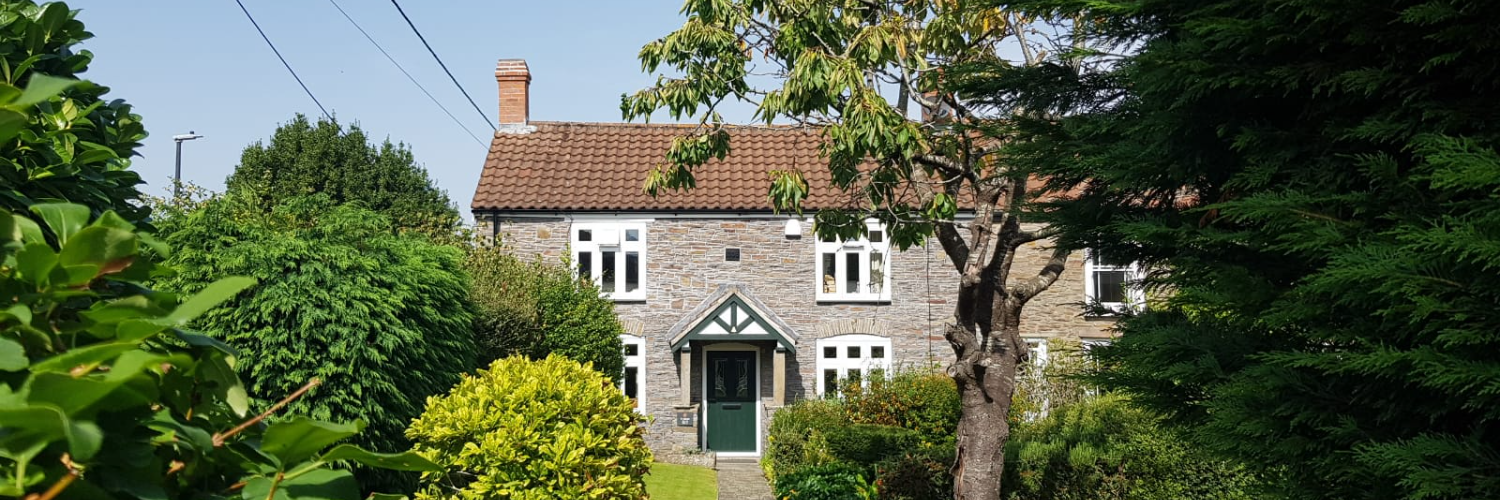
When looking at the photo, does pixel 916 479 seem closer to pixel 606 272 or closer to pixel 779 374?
pixel 779 374

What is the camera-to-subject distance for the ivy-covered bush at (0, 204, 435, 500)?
3.38 ft

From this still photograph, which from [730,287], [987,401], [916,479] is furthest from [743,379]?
[987,401]

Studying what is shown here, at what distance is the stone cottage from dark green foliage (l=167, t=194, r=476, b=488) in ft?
35.3

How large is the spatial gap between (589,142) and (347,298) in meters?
14.2

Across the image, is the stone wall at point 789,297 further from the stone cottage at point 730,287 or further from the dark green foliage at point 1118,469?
the dark green foliage at point 1118,469

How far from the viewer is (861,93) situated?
9.62 m

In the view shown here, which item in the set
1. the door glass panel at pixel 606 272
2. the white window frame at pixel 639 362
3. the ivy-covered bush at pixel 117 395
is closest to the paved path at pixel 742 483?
the white window frame at pixel 639 362

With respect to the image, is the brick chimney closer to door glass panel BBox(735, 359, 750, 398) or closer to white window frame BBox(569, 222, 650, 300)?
white window frame BBox(569, 222, 650, 300)

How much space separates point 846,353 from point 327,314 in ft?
46.5

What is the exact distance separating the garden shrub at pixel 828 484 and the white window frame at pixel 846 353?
793 cm

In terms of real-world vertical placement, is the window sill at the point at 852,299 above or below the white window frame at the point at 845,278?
below

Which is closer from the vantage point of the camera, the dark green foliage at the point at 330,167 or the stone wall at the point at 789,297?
the stone wall at the point at 789,297

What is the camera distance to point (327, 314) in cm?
1006

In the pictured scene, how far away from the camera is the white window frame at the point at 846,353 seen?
22703mm
